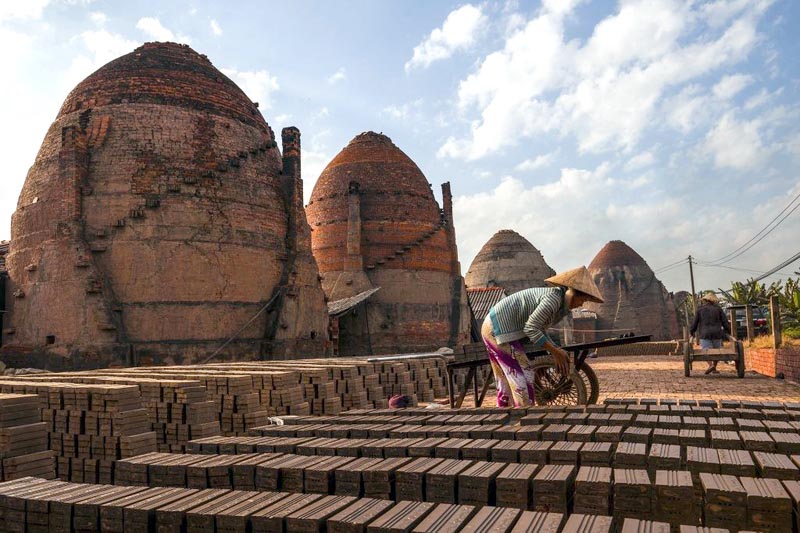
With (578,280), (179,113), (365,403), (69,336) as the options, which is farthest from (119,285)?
(578,280)

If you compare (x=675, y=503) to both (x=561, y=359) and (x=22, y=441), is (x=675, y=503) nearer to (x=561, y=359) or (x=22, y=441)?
(x=561, y=359)

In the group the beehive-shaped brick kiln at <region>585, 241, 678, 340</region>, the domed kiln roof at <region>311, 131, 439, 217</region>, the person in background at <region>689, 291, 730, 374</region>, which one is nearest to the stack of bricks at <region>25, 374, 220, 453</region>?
the person in background at <region>689, 291, 730, 374</region>

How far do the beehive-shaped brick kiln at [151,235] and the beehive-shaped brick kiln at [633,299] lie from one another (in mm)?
39376

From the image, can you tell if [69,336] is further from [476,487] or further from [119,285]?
[476,487]

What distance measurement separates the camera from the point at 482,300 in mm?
35250

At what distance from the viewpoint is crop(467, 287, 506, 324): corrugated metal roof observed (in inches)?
1323

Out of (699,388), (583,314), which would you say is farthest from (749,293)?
(699,388)

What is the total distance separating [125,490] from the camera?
345 centimetres

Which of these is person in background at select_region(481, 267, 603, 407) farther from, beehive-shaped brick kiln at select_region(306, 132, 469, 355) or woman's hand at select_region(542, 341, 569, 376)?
beehive-shaped brick kiln at select_region(306, 132, 469, 355)

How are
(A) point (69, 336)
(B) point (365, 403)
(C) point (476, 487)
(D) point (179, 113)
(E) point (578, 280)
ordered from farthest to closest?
(D) point (179, 113) → (A) point (69, 336) → (B) point (365, 403) → (E) point (578, 280) → (C) point (476, 487)

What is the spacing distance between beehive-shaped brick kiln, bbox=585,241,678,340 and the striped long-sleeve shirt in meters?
46.5

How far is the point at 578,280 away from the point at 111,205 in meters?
14.2

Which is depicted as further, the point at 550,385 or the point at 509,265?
the point at 509,265

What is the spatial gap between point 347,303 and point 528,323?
1927 centimetres
